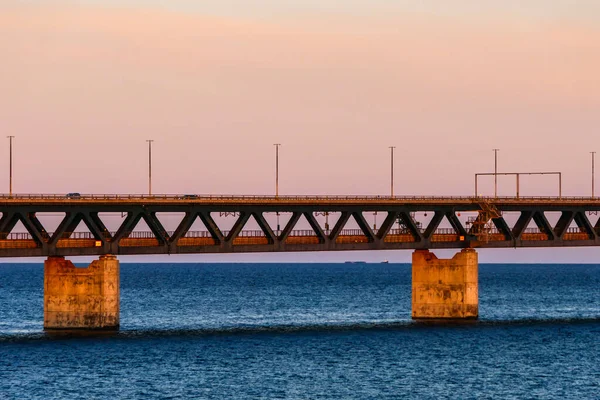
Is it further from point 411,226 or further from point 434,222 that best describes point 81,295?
point 434,222

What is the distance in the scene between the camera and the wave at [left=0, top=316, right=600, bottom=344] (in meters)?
106

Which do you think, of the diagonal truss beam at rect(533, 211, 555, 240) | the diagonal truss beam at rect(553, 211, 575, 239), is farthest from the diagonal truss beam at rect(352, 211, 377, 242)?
the diagonal truss beam at rect(553, 211, 575, 239)

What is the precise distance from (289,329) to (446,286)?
18061 millimetres

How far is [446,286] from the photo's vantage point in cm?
12456

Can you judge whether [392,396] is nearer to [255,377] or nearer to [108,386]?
[255,377]

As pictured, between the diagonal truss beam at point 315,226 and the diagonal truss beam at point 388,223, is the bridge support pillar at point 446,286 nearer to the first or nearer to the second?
the diagonal truss beam at point 388,223

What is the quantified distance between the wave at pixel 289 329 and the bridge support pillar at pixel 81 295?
110 cm

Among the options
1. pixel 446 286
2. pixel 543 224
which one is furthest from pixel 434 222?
pixel 543 224

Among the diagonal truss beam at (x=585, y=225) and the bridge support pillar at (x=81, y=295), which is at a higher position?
the diagonal truss beam at (x=585, y=225)

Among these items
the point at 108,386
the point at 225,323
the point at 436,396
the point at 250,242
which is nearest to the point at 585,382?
the point at 436,396

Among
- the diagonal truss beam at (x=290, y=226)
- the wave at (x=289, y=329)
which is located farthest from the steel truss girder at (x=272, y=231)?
the wave at (x=289, y=329)

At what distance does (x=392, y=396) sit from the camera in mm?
74375

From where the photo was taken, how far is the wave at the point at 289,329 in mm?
105625

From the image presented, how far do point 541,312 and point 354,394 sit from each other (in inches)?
3049
